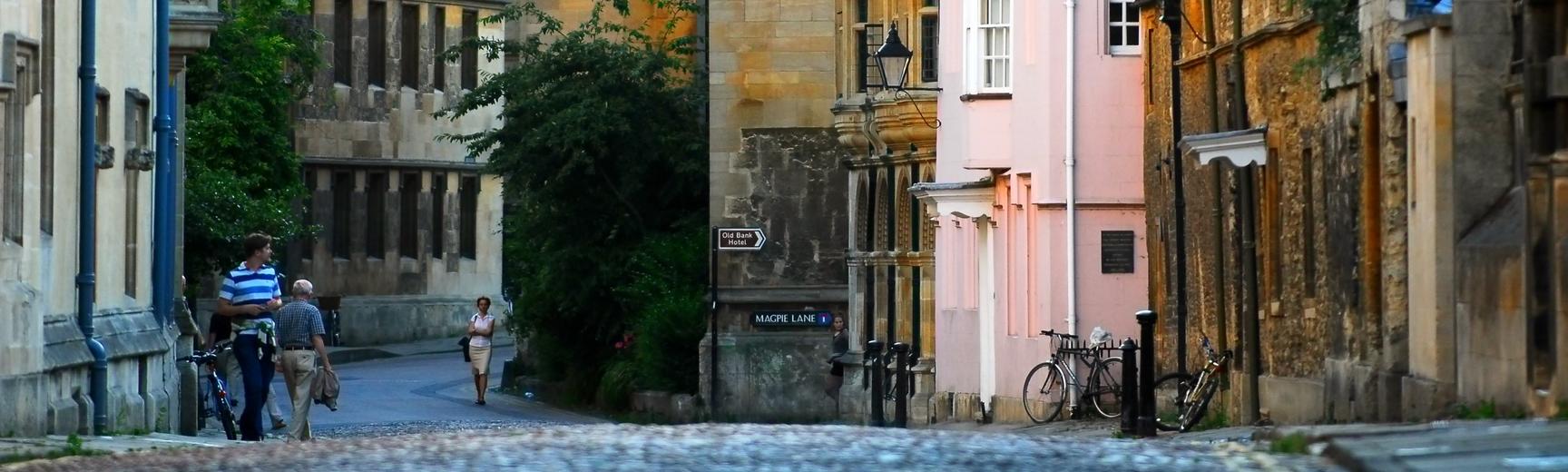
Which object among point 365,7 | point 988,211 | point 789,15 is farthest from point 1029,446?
point 365,7

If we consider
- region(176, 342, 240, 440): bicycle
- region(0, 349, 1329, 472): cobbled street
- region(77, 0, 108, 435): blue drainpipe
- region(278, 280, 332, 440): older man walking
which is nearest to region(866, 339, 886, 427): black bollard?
region(176, 342, 240, 440): bicycle

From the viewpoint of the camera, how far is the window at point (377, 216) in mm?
61375

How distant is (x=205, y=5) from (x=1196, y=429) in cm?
1040

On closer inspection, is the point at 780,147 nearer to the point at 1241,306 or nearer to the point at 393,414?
the point at 393,414

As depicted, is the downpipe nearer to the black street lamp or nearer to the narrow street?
the black street lamp

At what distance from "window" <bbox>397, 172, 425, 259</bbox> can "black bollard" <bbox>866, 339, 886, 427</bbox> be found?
26532mm

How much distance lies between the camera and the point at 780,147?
4122cm

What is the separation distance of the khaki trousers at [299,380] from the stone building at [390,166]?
37.9m

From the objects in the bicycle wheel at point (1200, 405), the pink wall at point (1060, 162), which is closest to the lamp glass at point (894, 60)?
the pink wall at point (1060, 162)

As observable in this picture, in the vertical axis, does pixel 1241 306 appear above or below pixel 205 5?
below

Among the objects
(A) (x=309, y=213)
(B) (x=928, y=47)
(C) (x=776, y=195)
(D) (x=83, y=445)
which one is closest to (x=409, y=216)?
(A) (x=309, y=213)

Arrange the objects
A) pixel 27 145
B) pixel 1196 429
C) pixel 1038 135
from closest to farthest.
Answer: pixel 27 145
pixel 1196 429
pixel 1038 135

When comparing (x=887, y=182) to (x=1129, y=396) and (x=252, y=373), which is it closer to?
(x=1129, y=396)

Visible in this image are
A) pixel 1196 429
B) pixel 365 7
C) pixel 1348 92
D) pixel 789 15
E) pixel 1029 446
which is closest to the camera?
pixel 1029 446
